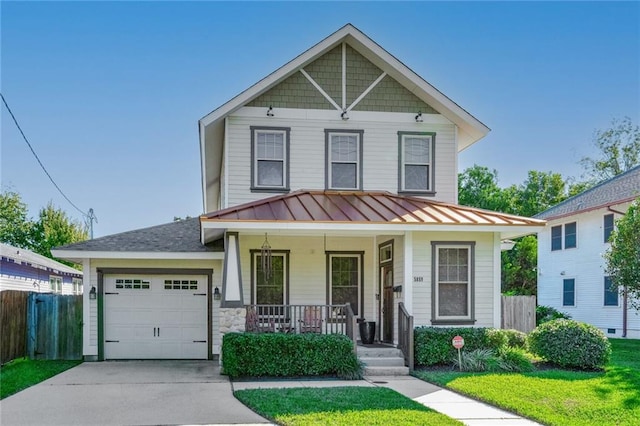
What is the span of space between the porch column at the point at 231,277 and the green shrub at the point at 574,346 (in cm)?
630

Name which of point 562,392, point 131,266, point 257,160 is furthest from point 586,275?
point 131,266

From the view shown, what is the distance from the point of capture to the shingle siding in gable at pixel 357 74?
15398 mm

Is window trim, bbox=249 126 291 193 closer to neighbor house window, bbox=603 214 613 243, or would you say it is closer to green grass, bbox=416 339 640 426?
green grass, bbox=416 339 640 426

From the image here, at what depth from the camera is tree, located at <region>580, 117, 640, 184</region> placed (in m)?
39.2

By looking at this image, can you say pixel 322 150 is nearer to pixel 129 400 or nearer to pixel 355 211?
pixel 355 211

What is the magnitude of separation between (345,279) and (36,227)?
2944 cm

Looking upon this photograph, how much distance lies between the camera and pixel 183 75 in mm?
19047

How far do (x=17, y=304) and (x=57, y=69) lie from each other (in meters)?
7.11

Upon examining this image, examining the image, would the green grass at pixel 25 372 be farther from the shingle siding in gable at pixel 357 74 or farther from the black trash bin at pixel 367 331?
the shingle siding in gable at pixel 357 74

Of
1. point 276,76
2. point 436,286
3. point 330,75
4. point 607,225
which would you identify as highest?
point 330,75

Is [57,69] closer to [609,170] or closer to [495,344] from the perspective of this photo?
[495,344]

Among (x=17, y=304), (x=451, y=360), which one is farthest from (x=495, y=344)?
(x=17, y=304)

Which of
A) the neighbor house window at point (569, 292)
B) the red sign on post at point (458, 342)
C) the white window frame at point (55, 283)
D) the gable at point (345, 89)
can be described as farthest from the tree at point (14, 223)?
the red sign on post at point (458, 342)

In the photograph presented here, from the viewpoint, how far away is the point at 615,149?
131 feet
